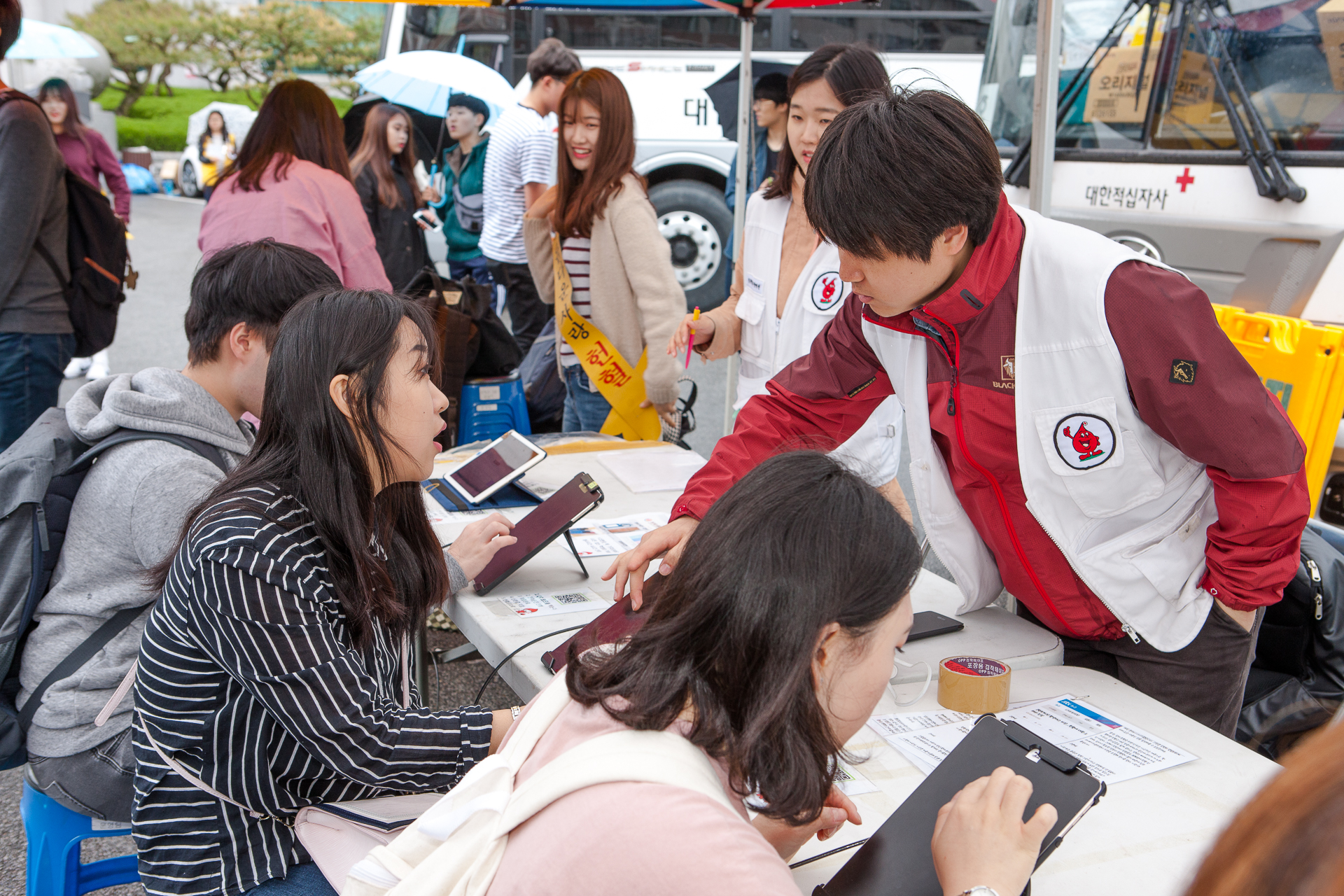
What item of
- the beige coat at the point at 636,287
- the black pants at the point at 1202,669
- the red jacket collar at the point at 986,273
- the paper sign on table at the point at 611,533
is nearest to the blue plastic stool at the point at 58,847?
the paper sign on table at the point at 611,533

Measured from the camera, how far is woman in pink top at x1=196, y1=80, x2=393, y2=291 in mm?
3072

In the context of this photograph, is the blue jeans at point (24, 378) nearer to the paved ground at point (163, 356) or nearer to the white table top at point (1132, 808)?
the paved ground at point (163, 356)

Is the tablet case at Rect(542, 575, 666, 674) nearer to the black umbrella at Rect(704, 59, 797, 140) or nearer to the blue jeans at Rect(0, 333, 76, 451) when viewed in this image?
the blue jeans at Rect(0, 333, 76, 451)

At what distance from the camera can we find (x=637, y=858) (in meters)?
0.79

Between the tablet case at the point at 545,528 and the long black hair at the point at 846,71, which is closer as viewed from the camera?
the tablet case at the point at 545,528

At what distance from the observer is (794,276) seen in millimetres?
2596

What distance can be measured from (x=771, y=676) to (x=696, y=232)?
23.4 ft

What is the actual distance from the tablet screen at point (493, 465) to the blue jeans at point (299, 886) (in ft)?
3.78

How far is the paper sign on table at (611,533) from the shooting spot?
2199 millimetres

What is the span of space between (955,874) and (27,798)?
1454 mm

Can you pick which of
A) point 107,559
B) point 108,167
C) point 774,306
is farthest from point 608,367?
point 108,167

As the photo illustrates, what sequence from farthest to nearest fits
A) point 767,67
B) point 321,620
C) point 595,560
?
point 767,67 → point 595,560 → point 321,620

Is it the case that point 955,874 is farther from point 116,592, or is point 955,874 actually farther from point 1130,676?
point 116,592

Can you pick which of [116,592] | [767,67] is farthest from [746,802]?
[767,67]
